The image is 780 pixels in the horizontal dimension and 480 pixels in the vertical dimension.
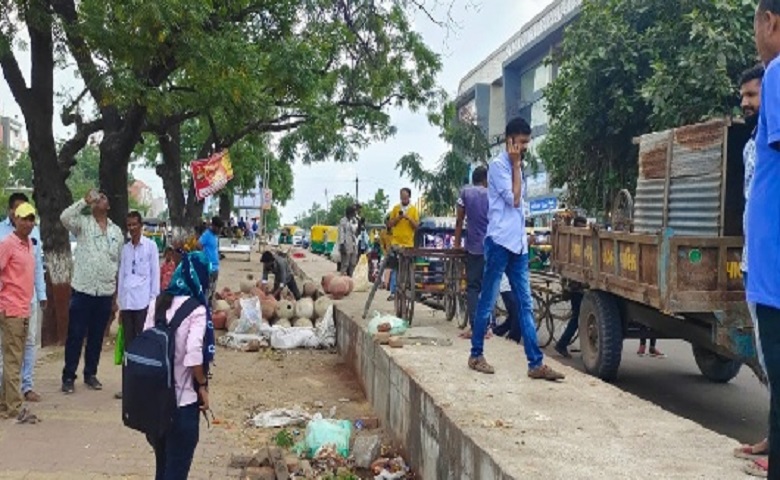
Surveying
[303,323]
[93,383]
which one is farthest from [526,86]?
[93,383]

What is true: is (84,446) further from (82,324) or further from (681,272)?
(681,272)

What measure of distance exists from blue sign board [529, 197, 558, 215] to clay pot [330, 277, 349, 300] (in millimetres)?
19440

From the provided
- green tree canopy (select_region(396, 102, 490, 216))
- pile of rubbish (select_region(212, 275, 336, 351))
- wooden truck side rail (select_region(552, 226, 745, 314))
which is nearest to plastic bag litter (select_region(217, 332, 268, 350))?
pile of rubbish (select_region(212, 275, 336, 351))

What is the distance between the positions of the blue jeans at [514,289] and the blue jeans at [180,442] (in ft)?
7.85

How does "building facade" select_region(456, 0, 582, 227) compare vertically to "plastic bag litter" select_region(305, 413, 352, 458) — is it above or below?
above

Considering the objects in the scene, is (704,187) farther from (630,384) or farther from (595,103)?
(595,103)

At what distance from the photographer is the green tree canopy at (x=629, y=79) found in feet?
37.7

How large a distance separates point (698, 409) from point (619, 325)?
1046 mm

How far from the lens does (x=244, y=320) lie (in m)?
11.1

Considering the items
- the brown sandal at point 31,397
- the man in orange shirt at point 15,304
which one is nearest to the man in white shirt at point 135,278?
the brown sandal at point 31,397

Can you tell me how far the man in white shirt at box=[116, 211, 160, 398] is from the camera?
285 inches

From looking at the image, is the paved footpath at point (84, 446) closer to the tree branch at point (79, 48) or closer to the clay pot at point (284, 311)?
the tree branch at point (79, 48)

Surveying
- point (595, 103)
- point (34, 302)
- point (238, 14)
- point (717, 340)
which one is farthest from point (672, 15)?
point (34, 302)

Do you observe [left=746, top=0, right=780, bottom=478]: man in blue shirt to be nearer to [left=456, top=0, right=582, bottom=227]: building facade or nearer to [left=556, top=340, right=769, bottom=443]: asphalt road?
[left=556, top=340, right=769, bottom=443]: asphalt road
